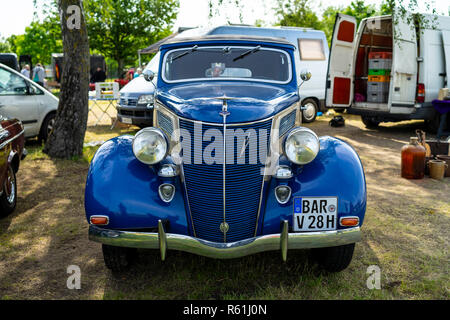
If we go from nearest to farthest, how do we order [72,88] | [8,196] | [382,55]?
[8,196]
[72,88]
[382,55]

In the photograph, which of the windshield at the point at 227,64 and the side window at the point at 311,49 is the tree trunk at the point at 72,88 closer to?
the windshield at the point at 227,64

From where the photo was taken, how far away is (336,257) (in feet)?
11.0

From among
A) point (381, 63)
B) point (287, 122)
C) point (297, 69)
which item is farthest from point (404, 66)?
point (287, 122)

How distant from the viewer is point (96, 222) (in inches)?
122

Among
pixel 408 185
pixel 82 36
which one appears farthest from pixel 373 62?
pixel 82 36

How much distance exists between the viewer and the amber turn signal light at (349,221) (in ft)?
10.1

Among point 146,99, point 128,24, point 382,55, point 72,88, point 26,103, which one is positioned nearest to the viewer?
point 72,88

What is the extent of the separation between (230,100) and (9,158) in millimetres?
3057

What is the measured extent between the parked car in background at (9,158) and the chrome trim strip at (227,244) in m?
2.35

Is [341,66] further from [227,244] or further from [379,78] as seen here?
[227,244]

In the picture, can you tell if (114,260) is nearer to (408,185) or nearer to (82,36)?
(408,185)

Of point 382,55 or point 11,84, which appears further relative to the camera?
point 382,55

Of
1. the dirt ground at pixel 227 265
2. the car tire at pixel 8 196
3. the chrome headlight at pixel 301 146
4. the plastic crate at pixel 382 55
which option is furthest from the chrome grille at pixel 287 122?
the plastic crate at pixel 382 55

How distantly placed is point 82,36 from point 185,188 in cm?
534
